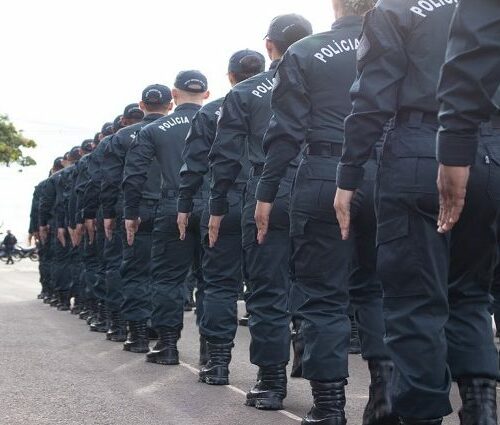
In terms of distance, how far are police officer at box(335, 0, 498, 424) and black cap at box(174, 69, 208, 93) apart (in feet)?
13.7

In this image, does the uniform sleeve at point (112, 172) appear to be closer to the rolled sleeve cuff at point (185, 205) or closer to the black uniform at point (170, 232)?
the black uniform at point (170, 232)

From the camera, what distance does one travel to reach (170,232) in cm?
830

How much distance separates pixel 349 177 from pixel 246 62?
9.39ft

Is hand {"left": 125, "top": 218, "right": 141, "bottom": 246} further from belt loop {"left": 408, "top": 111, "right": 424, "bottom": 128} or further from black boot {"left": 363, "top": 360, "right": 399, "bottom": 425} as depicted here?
belt loop {"left": 408, "top": 111, "right": 424, "bottom": 128}

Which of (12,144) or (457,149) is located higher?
(12,144)

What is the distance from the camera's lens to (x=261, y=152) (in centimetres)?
643

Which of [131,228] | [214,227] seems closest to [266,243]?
[214,227]

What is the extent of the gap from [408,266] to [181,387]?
3172mm

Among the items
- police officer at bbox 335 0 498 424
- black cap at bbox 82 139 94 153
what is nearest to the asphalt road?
police officer at bbox 335 0 498 424

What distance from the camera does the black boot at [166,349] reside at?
8.23m

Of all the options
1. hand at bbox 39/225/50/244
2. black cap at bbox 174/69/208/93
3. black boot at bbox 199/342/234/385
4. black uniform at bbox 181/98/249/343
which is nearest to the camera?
black boot at bbox 199/342/234/385

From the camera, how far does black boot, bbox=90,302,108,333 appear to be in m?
11.6

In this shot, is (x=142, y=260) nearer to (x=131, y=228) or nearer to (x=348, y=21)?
(x=131, y=228)

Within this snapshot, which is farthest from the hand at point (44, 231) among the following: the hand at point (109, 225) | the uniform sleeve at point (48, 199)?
the hand at point (109, 225)
